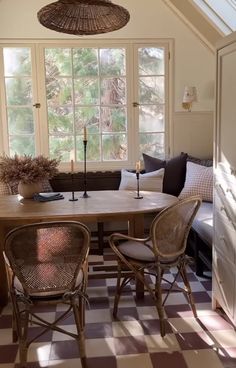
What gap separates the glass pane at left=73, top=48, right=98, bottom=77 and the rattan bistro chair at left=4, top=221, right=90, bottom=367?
2.63 metres

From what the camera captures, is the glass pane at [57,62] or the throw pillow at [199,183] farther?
the glass pane at [57,62]

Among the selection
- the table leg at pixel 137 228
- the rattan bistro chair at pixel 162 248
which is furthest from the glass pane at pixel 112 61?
the rattan bistro chair at pixel 162 248

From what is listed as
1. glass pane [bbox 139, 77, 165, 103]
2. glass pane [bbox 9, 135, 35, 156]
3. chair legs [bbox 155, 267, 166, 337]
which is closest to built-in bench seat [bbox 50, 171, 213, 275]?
glass pane [bbox 9, 135, 35, 156]

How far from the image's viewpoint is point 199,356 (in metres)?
2.14

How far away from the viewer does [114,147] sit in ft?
14.2

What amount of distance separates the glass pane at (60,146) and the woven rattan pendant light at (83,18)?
1.91m

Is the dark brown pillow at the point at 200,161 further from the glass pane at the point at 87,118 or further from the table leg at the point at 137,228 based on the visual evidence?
the table leg at the point at 137,228

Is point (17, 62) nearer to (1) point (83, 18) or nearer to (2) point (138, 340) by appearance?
(1) point (83, 18)

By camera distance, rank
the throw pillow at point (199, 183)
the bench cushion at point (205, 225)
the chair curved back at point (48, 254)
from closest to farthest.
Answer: the chair curved back at point (48, 254) < the bench cushion at point (205, 225) < the throw pillow at point (199, 183)

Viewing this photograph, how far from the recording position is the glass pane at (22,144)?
4211mm

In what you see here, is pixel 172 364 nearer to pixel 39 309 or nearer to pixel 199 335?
pixel 199 335

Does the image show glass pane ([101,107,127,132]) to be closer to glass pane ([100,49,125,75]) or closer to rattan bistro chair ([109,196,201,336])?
glass pane ([100,49,125,75])

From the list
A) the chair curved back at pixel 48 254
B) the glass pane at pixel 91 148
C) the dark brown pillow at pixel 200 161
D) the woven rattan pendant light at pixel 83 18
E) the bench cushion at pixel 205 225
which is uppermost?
the woven rattan pendant light at pixel 83 18

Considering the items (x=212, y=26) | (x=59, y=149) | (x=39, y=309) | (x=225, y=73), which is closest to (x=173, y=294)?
(x=39, y=309)
